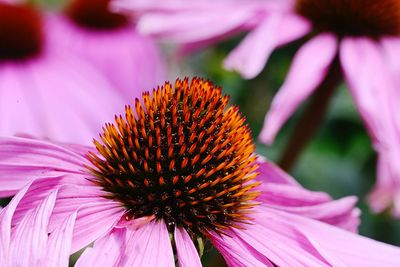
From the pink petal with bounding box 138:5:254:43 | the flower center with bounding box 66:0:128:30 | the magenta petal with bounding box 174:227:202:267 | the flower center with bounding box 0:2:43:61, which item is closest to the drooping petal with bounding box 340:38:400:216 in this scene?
the pink petal with bounding box 138:5:254:43

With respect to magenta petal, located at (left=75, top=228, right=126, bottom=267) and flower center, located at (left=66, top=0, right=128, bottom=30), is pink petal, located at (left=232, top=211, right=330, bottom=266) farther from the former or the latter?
flower center, located at (left=66, top=0, right=128, bottom=30)

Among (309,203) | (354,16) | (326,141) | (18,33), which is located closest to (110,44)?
(18,33)

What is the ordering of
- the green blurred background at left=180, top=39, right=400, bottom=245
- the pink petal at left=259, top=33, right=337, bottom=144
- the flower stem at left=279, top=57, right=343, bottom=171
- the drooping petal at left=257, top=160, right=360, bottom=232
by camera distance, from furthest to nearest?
the green blurred background at left=180, top=39, right=400, bottom=245 → the flower stem at left=279, top=57, right=343, bottom=171 → the pink petal at left=259, top=33, right=337, bottom=144 → the drooping petal at left=257, top=160, right=360, bottom=232

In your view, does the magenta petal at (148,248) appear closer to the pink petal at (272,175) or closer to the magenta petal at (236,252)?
the magenta petal at (236,252)

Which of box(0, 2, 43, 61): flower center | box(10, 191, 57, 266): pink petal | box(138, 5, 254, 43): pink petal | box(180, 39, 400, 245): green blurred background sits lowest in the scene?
box(180, 39, 400, 245): green blurred background

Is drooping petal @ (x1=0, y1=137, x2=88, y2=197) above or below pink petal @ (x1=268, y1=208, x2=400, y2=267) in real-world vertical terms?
above

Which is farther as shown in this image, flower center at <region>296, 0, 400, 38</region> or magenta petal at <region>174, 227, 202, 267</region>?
flower center at <region>296, 0, 400, 38</region>

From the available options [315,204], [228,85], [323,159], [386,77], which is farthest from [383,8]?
[228,85]

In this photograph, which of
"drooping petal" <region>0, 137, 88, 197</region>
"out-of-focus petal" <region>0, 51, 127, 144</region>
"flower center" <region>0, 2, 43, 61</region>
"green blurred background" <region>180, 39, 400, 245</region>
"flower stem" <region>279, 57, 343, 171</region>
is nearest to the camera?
"drooping petal" <region>0, 137, 88, 197</region>

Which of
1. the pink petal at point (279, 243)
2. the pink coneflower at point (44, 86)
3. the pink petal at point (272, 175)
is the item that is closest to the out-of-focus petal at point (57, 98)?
the pink coneflower at point (44, 86)
